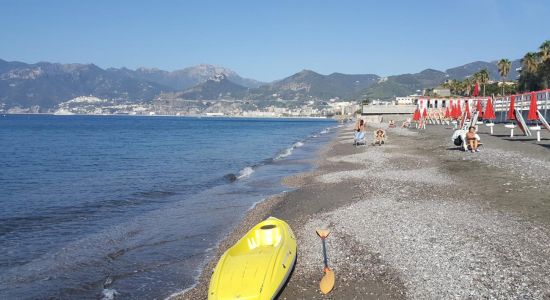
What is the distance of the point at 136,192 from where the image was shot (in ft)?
71.8

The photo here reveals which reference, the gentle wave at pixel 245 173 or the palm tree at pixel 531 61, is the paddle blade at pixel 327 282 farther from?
the palm tree at pixel 531 61

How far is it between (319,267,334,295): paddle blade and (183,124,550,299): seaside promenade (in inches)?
6.4

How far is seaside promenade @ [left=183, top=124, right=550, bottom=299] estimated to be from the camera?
787 cm

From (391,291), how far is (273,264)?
7.02 feet

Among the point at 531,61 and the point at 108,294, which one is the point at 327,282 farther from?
the point at 531,61

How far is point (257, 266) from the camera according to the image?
825 cm

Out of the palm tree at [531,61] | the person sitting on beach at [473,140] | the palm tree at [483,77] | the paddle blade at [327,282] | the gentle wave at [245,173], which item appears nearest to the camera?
the paddle blade at [327,282]

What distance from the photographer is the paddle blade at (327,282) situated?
807cm

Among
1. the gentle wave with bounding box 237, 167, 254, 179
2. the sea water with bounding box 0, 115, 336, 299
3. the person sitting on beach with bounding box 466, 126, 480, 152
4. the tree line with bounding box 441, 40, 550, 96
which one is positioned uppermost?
the tree line with bounding box 441, 40, 550, 96

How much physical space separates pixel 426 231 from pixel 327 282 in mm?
3630

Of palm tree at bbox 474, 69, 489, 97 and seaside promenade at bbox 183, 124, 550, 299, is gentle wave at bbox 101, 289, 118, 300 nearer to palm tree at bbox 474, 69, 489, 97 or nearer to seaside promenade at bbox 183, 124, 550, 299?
seaside promenade at bbox 183, 124, 550, 299

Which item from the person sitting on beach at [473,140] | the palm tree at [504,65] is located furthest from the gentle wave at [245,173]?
the palm tree at [504,65]

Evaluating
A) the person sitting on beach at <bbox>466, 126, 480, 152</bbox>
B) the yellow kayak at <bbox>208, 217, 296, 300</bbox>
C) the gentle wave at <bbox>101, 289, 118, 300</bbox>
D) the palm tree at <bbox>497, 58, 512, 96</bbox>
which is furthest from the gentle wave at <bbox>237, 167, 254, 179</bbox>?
the palm tree at <bbox>497, 58, 512, 96</bbox>

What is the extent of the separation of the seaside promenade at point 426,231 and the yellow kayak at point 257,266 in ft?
1.68
